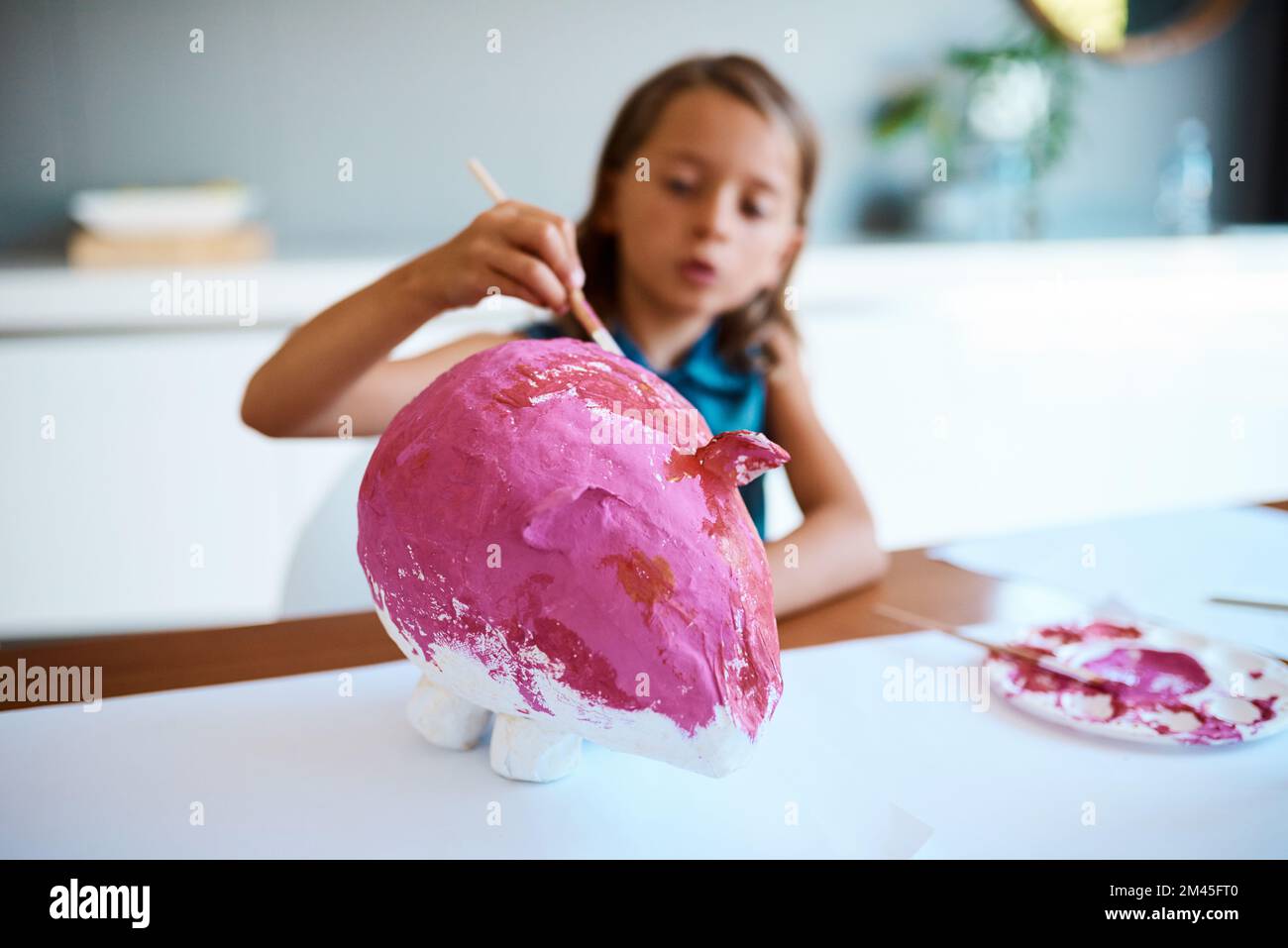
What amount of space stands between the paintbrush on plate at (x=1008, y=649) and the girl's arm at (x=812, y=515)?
6 centimetres

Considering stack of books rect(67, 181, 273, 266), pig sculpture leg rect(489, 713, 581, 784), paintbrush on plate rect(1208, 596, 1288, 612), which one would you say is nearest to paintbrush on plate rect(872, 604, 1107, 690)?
paintbrush on plate rect(1208, 596, 1288, 612)

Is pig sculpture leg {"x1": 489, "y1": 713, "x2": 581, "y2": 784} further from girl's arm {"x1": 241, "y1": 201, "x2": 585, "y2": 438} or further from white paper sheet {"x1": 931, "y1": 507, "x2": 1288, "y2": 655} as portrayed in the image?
white paper sheet {"x1": 931, "y1": 507, "x2": 1288, "y2": 655}

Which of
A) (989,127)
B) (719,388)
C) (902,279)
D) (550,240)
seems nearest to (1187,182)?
(989,127)

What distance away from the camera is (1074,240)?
2.60m

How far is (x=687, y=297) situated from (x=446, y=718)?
30.0 inches

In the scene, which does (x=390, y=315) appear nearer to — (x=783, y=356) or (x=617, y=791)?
(x=617, y=791)

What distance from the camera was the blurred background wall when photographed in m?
2.22

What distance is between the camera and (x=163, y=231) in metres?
2.01

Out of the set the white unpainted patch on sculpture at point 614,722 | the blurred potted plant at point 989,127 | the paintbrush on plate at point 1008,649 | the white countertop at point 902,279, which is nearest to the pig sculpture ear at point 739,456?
the white unpainted patch on sculpture at point 614,722

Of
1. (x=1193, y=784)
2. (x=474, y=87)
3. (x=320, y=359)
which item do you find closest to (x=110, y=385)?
(x=474, y=87)

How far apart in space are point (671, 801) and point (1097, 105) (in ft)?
9.68

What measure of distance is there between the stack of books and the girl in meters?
0.93

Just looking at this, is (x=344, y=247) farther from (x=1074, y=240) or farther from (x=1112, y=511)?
(x=1112, y=511)

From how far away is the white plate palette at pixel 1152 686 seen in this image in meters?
0.69
